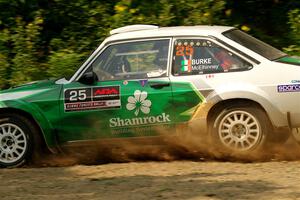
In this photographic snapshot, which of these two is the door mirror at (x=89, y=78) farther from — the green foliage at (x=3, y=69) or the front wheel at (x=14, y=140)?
the green foliage at (x=3, y=69)

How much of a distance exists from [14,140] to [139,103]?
1661mm

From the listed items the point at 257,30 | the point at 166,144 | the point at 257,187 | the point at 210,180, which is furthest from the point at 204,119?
the point at 257,30

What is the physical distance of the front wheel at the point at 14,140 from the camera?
8.52 meters

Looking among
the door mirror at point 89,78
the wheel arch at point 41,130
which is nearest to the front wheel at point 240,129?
the door mirror at point 89,78

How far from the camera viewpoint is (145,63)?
8.20 metres

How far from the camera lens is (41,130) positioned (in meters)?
8.48

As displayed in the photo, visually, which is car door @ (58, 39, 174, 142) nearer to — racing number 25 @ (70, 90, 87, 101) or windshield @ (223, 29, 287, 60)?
racing number 25 @ (70, 90, 87, 101)

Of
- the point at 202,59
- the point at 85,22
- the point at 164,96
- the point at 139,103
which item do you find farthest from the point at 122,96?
the point at 85,22

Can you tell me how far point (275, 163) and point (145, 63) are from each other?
1884 mm

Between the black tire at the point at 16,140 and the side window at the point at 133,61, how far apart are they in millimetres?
1094

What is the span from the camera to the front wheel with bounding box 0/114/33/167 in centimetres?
852

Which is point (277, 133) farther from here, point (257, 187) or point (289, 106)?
point (257, 187)

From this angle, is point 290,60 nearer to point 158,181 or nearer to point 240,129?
point 240,129

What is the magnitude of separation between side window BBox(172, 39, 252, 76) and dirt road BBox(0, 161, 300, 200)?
1072 mm
